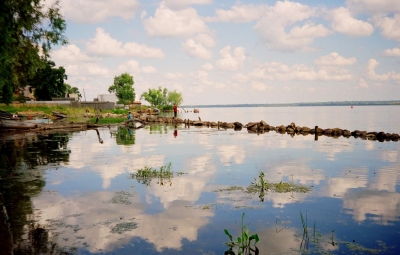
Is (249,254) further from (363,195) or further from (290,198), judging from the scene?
(363,195)

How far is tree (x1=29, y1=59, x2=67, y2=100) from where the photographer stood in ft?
254

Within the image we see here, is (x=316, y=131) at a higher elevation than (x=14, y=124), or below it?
below

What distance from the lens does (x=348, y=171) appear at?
1848 cm

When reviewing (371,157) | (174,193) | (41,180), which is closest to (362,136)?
(371,157)

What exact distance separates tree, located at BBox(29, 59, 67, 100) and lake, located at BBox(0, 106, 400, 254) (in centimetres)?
6265

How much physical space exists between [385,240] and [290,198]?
4.16 meters

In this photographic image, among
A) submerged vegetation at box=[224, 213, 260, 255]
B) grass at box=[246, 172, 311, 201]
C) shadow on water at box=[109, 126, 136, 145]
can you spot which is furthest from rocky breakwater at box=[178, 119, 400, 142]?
submerged vegetation at box=[224, 213, 260, 255]

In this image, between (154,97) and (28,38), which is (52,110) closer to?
(28,38)

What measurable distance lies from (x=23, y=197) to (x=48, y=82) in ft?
242

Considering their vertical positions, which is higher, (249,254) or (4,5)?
(4,5)

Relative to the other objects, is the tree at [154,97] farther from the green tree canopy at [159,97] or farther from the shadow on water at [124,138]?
the shadow on water at [124,138]

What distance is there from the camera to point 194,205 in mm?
11711

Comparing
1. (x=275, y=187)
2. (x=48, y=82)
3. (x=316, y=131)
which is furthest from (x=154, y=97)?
(x=275, y=187)

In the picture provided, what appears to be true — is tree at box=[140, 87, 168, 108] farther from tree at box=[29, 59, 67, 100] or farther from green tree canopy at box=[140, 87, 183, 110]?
tree at box=[29, 59, 67, 100]
